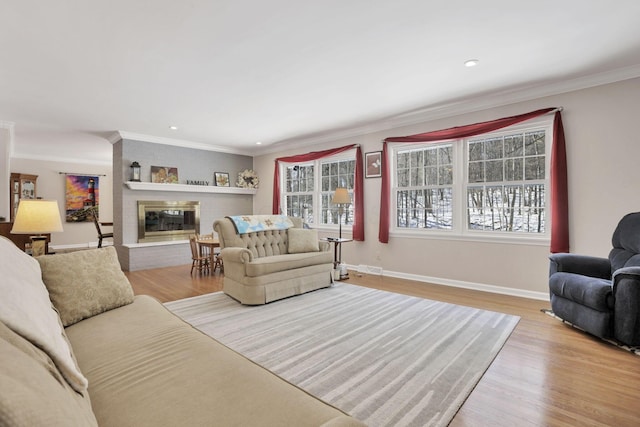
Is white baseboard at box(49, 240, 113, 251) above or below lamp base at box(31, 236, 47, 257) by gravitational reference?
below

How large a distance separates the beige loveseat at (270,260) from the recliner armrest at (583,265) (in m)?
2.57

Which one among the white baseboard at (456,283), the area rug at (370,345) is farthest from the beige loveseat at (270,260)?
the white baseboard at (456,283)

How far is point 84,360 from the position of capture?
4.29ft

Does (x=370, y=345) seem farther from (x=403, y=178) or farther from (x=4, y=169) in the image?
(x=4, y=169)

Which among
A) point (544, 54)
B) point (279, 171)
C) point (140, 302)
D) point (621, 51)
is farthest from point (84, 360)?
point (279, 171)

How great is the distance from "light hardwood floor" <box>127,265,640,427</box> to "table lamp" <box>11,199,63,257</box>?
3.07m

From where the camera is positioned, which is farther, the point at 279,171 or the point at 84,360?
the point at 279,171

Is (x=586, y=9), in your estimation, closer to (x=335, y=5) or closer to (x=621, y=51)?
(x=621, y=51)

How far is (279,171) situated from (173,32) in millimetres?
4498

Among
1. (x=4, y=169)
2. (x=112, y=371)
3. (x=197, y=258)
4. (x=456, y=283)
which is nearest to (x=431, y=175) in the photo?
(x=456, y=283)

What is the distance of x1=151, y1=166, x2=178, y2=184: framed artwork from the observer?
602 centimetres

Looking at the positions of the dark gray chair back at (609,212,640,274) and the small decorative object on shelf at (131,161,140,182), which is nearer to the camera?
the dark gray chair back at (609,212,640,274)

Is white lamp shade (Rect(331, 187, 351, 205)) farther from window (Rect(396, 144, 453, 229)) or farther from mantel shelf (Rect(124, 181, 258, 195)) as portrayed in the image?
mantel shelf (Rect(124, 181, 258, 195))

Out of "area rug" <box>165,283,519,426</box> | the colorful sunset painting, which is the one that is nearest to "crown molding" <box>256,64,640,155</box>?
"area rug" <box>165,283,519,426</box>
